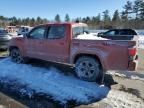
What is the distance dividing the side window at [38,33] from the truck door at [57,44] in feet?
1.05

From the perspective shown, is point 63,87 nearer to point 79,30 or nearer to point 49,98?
point 49,98

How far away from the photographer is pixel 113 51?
6.81m

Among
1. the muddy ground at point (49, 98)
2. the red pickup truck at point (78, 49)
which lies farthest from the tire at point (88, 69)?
the muddy ground at point (49, 98)

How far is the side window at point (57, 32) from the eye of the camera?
8.12m

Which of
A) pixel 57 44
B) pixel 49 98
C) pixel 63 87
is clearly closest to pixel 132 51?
pixel 63 87

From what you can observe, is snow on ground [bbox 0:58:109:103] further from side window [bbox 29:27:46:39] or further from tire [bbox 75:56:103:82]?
side window [bbox 29:27:46:39]

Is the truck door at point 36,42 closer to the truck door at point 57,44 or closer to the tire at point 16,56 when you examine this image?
the truck door at point 57,44

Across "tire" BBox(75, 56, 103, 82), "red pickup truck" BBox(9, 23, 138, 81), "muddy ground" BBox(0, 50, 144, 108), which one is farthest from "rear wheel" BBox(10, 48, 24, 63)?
"tire" BBox(75, 56, 103, 82)

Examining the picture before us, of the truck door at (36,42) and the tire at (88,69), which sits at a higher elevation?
the truck door at (36,42)

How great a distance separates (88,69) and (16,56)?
3819 millimetres

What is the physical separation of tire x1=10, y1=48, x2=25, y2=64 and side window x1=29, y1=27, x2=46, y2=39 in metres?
1.07

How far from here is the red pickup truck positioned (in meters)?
6.77

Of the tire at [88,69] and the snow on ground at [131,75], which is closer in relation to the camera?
the tire at [88,69]

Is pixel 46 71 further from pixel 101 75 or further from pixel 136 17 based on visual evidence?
pixel 136 17
